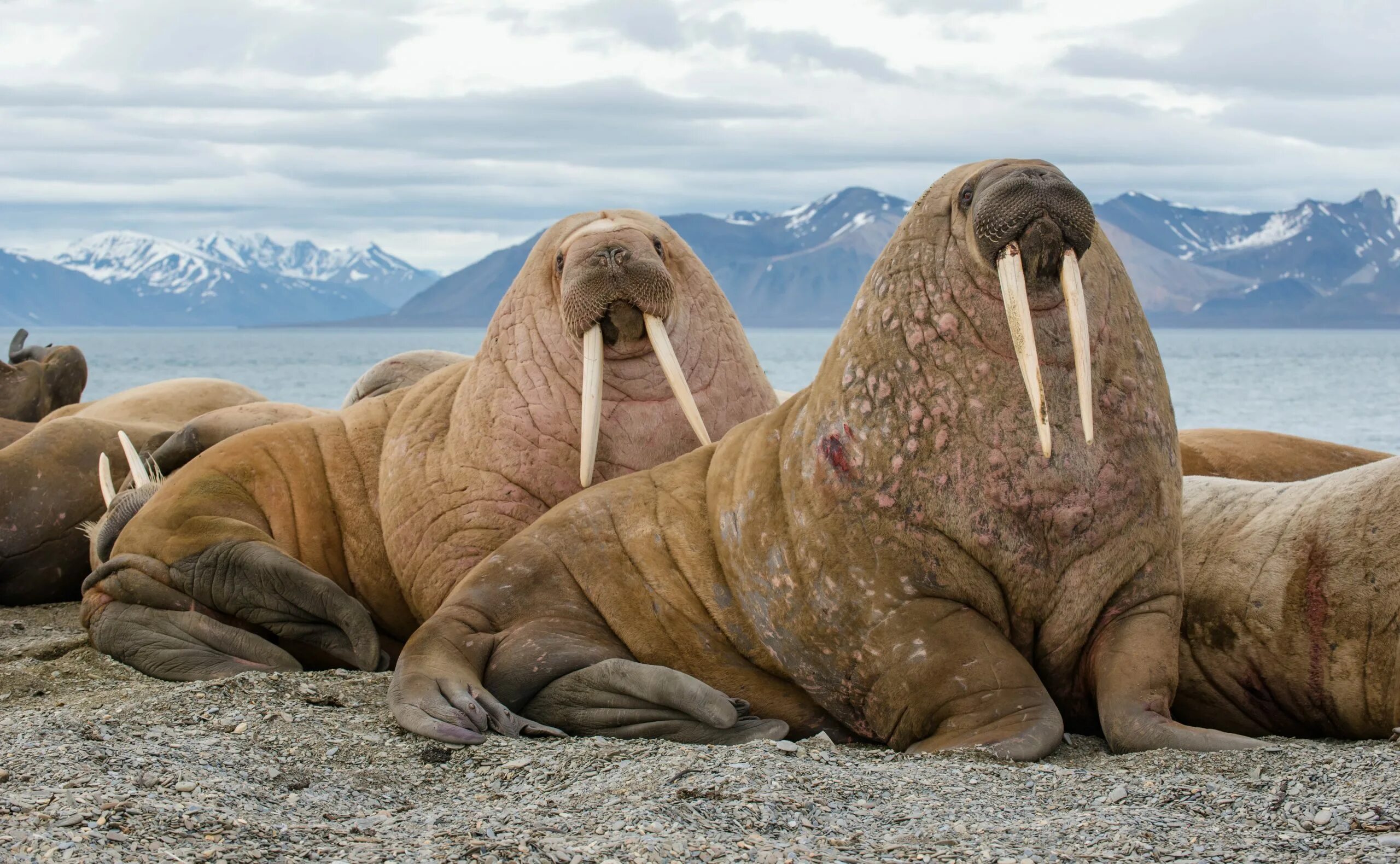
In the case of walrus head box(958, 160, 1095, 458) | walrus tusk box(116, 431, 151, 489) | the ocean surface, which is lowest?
the ocean surface

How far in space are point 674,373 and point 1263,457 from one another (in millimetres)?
2853

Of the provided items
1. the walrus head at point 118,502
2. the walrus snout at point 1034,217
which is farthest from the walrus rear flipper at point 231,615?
the walrus snout at point 1034,217

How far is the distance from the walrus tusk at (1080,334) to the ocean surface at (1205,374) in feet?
46.5

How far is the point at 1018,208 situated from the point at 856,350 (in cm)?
68

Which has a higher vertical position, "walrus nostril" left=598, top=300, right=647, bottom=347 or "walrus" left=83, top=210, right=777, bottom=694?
"walrus nostril" left=598, top=300, right=647, bottom=347

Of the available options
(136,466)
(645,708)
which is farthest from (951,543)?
(136,466)

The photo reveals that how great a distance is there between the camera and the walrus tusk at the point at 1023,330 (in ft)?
12.8

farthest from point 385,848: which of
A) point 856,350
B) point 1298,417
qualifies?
point 1298,417

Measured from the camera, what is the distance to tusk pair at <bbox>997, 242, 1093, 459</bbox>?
3.89m

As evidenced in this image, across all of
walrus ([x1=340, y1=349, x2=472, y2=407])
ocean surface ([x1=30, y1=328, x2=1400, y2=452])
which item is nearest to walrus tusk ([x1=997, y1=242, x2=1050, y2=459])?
walrus ([x1=340, y1=349, x2=472, y2=407])

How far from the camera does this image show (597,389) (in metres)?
5.31

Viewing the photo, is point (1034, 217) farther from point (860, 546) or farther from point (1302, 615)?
point (1302, 615)

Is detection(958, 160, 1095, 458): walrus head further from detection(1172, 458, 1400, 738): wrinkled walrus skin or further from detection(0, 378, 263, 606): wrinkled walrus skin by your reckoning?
detection(0, 378, 263, 606): wrinkled walrus skin

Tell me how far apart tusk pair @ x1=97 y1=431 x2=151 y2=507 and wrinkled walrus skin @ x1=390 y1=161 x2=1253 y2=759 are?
3.03 metres
